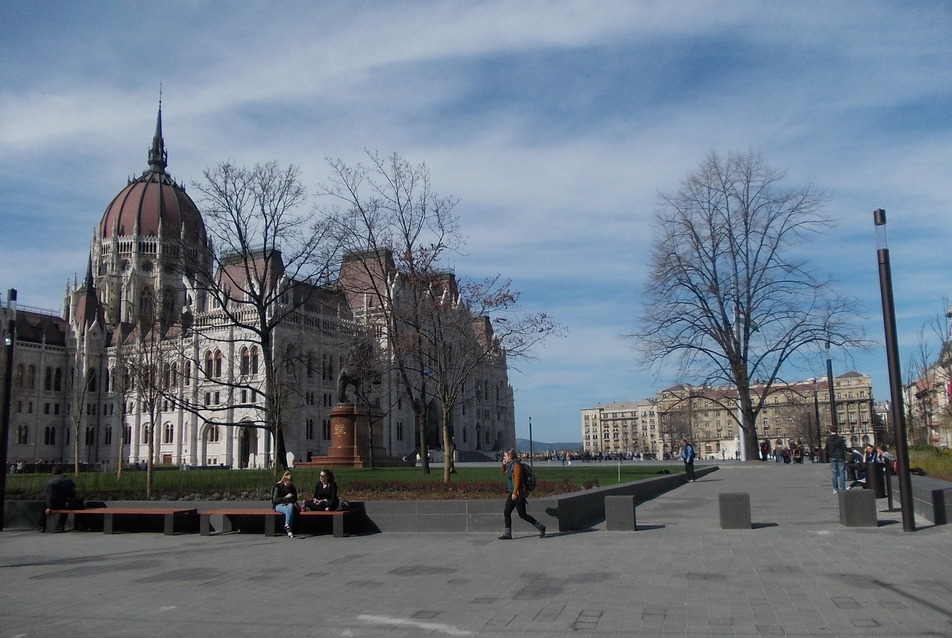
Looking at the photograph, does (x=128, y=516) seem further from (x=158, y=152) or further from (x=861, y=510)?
(x=158, y=152)

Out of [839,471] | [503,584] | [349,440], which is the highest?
[349,440]

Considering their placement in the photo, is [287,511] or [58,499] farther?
[58,499]

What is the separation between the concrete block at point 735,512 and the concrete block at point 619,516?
159 centimetres

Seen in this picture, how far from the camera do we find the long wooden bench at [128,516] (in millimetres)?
16344

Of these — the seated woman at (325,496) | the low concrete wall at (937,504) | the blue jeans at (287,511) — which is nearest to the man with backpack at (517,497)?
the seated woman at (325,496)

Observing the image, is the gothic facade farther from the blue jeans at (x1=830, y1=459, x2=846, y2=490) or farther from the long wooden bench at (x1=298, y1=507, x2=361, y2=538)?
the long wooden bench at (x1=298, y1=507, x2=361, y2=538)

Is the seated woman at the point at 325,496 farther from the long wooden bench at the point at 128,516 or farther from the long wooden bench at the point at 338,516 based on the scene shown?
the long wooden bench at the point at 128,516

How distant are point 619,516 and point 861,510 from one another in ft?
13.4

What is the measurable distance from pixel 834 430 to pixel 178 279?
94138 mm

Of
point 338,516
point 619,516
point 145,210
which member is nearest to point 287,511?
point 338,516

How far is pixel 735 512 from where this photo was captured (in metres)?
14.0

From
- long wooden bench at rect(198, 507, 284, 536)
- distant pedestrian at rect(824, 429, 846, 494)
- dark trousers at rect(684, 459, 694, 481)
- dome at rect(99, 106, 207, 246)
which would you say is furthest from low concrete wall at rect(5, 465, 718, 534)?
dome at rect(99, 106, 207, 246)

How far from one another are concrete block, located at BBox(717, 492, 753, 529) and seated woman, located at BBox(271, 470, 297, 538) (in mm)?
7937

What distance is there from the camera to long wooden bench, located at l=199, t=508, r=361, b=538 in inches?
591
